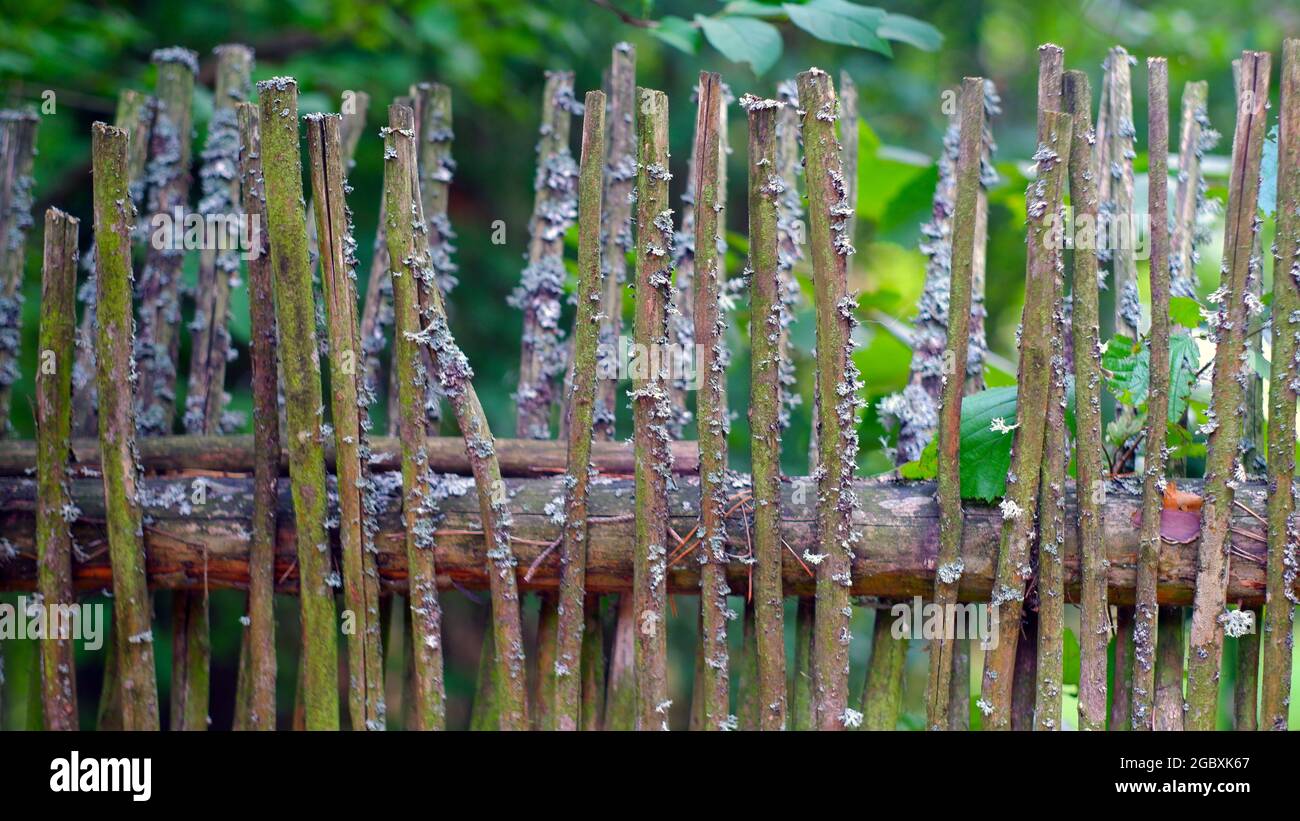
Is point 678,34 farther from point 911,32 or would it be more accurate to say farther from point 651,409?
point 651,409

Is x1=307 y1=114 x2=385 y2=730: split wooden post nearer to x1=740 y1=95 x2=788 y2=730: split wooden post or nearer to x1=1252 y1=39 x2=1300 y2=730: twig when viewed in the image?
x1=740 y1=95 x2=788 y2=730: split wooden post

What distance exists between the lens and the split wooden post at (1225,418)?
5.34 feet

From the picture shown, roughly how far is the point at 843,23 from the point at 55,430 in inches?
69.3

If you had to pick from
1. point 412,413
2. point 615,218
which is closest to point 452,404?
point 412,413

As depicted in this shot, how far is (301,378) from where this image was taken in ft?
5.66

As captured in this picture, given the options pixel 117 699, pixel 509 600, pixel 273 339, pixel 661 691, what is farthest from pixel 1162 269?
pixel 117 699

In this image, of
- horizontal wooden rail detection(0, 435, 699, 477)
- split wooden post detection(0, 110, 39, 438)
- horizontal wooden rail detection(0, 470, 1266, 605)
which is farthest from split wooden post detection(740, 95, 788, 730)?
split wooden post detection(0, 110, 39, 438)

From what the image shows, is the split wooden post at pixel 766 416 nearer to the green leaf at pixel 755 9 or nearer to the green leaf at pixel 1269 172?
the green leaf at pixel 755 9

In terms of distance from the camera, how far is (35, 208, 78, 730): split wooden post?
1780 millimetres

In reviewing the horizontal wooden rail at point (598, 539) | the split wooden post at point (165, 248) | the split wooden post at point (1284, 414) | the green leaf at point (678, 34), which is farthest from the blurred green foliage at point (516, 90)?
the split wooden post at point (1284, 414)

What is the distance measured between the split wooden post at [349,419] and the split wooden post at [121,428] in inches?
14.6

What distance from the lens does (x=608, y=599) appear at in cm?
197

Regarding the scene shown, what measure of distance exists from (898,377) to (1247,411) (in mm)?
916

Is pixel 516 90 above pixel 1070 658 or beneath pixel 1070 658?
above
